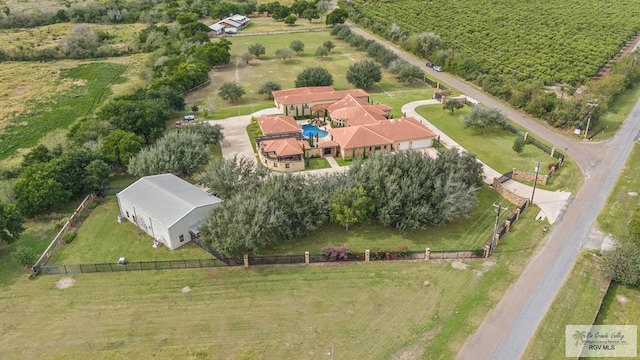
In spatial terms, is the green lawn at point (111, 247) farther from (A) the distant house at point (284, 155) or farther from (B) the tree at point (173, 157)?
(A) the distant house at point (284, 155)

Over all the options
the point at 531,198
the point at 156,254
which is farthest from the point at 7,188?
the point at 531,198

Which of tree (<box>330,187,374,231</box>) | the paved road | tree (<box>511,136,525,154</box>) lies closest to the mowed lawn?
tree (<box>511,136,525,154</box>)

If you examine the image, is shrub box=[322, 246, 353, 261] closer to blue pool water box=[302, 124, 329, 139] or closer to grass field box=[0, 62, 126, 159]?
blue pool water box=[302, 124, 329, 139]

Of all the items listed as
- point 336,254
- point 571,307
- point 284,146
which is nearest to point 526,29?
point 284,146

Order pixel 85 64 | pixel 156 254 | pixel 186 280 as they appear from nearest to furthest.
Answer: pixel 186 280
pixel 156 254
pixel 85 64

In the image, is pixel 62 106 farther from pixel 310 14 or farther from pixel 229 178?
pixel 310 14

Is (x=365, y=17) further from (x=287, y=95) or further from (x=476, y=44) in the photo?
(x=287, y=95)
